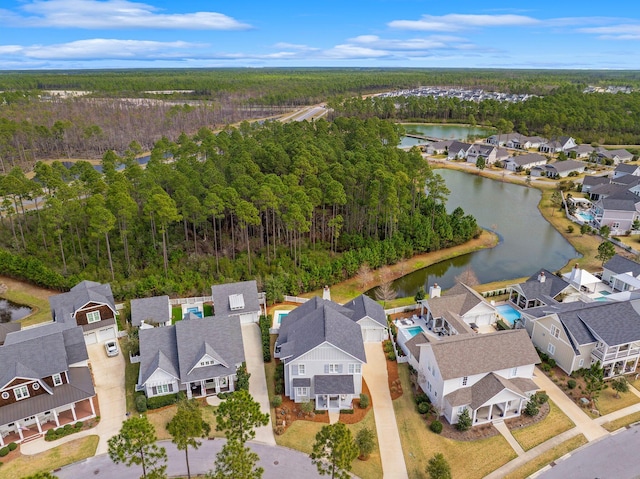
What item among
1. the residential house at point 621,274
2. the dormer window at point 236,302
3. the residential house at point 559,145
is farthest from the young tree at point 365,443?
the residential house at point 559,145

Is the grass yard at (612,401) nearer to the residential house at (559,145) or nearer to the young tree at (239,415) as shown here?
the young tree at (239,415)

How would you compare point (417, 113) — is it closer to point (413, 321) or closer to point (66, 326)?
point (413, 321)

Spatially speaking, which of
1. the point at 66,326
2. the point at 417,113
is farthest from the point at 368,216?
the point at 417,113

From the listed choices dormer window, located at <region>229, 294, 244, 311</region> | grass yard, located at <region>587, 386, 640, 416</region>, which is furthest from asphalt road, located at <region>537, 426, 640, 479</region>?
dormer window, located at <region>229, 294, 244, 311</region>

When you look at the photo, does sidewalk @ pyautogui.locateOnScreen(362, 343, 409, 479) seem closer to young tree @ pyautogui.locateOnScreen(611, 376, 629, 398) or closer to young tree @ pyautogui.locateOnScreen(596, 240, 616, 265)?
young tree @ pyautogui.locateOnScreen(611, 376, 629, 398)

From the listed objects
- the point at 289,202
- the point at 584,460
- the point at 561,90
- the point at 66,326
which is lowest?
the point at 584,460

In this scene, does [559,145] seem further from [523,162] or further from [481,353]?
[481,353]
